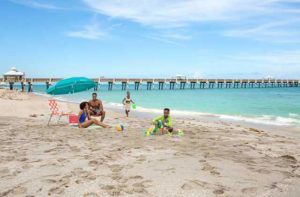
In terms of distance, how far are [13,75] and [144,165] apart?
42.1 metres

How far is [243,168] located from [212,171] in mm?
589

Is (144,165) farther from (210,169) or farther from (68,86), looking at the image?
(68,86)

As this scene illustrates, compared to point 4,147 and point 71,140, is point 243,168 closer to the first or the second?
point 71,140

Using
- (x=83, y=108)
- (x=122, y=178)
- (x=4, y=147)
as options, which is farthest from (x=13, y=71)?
(x=122, y=178)

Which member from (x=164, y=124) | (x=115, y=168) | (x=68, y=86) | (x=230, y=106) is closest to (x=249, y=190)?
(x=115, y=168)

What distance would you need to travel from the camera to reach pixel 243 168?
538cm

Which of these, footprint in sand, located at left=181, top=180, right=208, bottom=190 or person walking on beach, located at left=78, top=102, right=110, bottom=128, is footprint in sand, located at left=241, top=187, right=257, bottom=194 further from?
person walking on beach, located at left=78, top=102, right=110, bottom=128

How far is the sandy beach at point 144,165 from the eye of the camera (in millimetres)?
4281

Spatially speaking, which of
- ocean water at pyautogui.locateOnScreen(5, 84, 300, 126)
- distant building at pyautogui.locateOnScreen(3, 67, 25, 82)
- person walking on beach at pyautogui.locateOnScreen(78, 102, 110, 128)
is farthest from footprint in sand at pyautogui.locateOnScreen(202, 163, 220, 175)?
distant building at pyautogui.locateOnScreen(3, 67, 25, 82)

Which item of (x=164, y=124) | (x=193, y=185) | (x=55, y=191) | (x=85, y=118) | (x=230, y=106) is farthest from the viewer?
(x=230, y=106)


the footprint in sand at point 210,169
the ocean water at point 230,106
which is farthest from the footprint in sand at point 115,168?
the ocean water at point 230,106

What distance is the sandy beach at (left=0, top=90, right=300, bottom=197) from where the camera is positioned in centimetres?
428

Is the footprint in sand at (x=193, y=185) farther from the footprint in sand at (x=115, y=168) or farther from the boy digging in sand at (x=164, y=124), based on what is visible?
the boy digging in sand at (x=164, y=124)

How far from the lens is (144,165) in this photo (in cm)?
548
